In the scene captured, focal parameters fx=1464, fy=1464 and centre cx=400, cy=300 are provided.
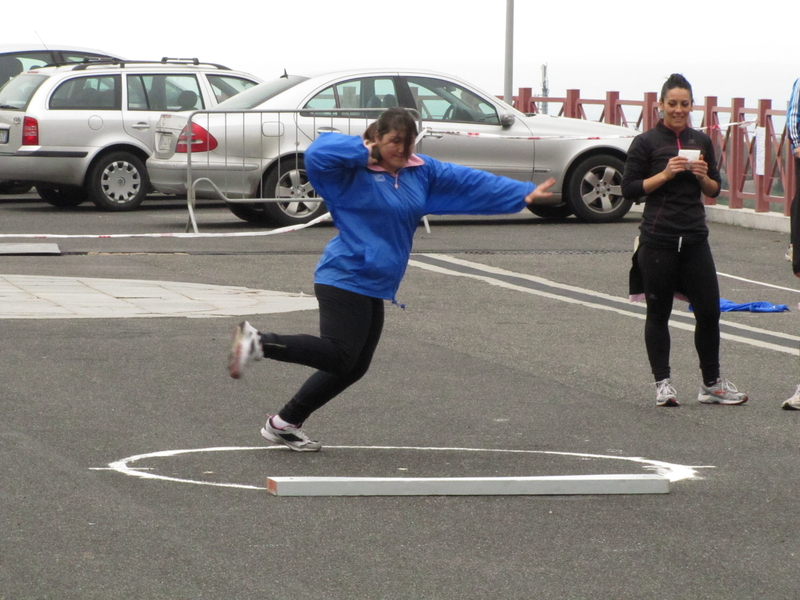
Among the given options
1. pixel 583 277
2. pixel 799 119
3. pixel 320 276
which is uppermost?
pixel 799 119

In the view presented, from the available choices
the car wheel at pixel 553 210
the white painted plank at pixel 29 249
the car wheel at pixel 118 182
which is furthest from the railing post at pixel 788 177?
the white painted plank at pixel 29 249

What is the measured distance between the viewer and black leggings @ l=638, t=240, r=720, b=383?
7.51 metres

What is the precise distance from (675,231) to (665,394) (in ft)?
2.72

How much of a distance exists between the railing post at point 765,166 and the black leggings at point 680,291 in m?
10.5

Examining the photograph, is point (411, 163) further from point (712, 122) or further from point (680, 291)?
point (712, 122)

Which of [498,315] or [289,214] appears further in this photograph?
[289,214]

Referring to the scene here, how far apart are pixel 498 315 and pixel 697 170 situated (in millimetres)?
3414

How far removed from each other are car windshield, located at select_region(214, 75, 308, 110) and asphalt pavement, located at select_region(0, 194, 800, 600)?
4.39 meters

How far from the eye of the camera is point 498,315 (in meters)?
10.5

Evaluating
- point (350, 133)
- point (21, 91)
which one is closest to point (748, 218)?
point (350, 133)

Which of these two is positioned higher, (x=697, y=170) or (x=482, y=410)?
(x=697, y=170)

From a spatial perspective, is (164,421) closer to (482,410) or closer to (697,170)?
(482,410)

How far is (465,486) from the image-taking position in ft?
18.6

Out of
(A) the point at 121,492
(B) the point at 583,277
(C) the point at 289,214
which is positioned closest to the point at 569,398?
(A) the point at 121,492
